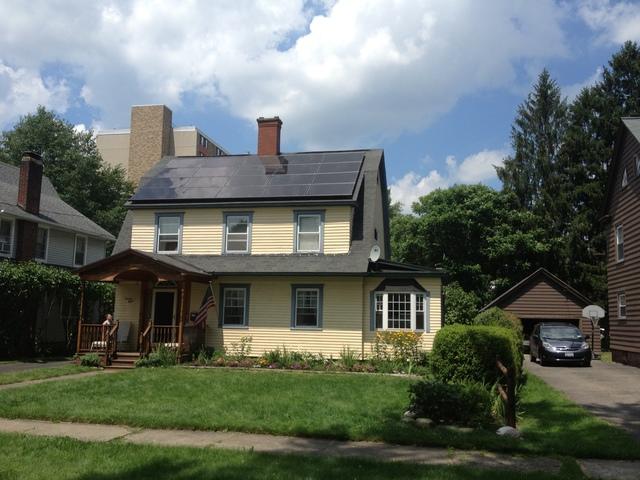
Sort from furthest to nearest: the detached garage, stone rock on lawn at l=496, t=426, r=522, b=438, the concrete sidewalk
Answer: the detached garage → stone rock on lawn at l=496, t=426, r=522, b=438 → the concrete sidewalk

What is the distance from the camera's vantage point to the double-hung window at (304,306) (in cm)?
1981

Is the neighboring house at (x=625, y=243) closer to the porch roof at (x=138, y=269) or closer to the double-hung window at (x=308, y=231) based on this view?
the double-hung window at (x=308, y=231)

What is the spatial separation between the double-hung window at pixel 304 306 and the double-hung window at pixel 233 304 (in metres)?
1.77

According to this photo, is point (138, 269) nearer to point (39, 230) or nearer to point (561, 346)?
point (39, 230)

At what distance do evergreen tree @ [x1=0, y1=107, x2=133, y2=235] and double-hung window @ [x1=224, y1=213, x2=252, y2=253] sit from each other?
1159 inches

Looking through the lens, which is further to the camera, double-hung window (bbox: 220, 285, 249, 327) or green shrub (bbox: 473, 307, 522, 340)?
green shrub (bbox: 473, 307, 522, 340)

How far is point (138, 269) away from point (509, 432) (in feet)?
44.7

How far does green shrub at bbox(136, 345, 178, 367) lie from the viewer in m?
17.9

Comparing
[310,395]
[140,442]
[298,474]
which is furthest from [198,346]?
[298,474]

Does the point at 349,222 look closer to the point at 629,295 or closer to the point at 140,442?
the point at 629,295

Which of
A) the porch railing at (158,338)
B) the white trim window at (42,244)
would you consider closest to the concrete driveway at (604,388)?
the porch railing at (158,338)

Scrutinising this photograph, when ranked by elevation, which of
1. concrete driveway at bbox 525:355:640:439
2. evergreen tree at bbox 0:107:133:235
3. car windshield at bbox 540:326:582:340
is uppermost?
evergreen tree at bbox 0:107:133:235

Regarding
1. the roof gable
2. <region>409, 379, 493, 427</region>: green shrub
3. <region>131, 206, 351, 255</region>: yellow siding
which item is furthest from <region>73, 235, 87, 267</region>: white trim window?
<region>409, 379, 493, 427</region>: green shrub

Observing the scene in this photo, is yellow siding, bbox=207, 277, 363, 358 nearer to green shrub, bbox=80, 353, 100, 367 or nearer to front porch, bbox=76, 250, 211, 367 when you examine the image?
front porch, bbox=76, 250, 211, 367
